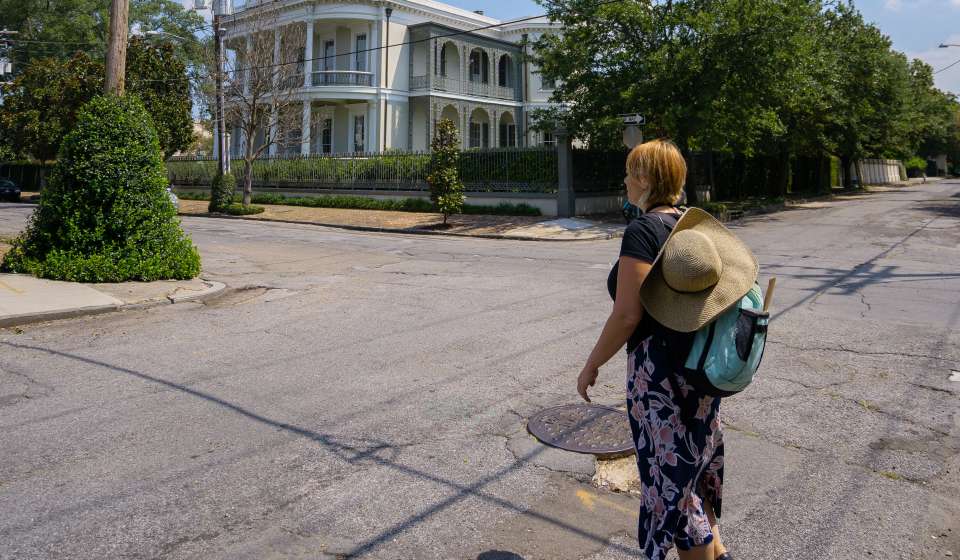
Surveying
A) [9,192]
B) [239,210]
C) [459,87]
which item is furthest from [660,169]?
[9,192]

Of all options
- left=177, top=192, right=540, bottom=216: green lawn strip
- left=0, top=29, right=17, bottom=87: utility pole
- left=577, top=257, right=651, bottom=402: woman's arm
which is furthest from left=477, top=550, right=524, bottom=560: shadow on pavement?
left=0, top=29, right=17, bottom=87: utility pole

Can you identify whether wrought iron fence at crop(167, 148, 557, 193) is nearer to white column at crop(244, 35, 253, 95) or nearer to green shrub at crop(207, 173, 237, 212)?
white column at crop(244, 35, 253, 95)

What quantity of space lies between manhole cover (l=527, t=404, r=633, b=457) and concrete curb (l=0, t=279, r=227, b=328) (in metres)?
6.25

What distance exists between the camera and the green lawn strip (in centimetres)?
2534

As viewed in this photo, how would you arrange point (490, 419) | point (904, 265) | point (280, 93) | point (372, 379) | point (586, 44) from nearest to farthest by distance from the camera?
point (490, 419) < point (372, 379) < point (904, 265) < point (586, 44) < point (280, 93)

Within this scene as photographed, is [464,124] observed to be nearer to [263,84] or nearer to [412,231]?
[263,84]

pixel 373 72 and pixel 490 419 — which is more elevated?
pixel 373 72

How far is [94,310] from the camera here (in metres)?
8.87

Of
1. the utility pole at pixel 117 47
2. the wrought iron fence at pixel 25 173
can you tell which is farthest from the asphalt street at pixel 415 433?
the wrought iron fence at pixel 25 173

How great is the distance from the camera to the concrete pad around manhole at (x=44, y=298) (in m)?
8.44

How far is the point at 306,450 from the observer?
14.8 ft

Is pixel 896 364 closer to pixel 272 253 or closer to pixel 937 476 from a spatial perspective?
pixel 937 476

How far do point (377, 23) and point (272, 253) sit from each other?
25.6 metres

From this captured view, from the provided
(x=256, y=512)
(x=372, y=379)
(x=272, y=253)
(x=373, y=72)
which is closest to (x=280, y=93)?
(x=373, y=72)
